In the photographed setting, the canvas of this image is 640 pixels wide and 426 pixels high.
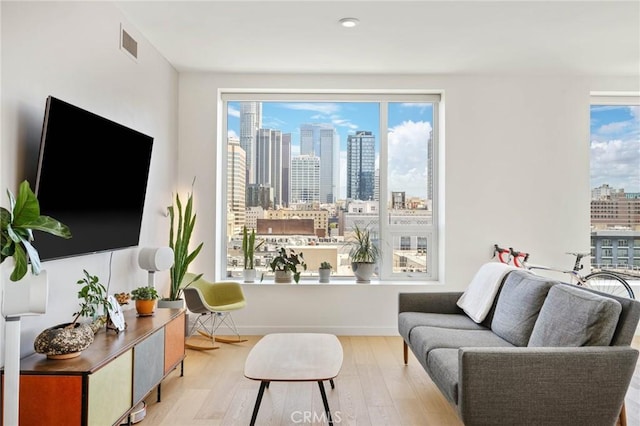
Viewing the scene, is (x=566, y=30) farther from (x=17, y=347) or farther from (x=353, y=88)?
(x=17, y=347)

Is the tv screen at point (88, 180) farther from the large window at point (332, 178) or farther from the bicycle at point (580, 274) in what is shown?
the bicycle at point (580, 274)

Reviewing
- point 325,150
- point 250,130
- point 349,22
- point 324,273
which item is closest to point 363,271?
point 324,273

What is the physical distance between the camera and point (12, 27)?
2.12m

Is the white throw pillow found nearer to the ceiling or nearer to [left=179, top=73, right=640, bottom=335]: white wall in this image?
[left=179, top=73, right=640, bottom=335]: white wall

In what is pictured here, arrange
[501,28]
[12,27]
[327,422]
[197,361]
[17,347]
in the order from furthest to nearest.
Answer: [197,361] → [501,28] → [327,422] → [12,27] → [17,347]

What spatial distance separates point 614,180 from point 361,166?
2.85 meters

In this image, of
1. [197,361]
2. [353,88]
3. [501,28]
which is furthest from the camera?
[353,88]

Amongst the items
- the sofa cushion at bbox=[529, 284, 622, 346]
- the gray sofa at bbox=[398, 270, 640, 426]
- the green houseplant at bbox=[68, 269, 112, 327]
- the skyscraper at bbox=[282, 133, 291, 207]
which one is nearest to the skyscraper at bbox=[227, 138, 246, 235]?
the skyscraper at bbox=[282, 133, 291, 207]

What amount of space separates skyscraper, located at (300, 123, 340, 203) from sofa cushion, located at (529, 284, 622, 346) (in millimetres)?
2833

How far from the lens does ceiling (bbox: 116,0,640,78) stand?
3199 millimetres

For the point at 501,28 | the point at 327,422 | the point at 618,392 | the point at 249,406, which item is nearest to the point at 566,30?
the point at 501,28

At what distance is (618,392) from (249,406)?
2088 millimetres

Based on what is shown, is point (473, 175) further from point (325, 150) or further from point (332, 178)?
point (325, 150)

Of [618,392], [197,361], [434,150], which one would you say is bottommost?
[197,361]
